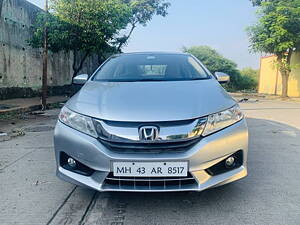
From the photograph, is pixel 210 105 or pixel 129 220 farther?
Result: pixel 210 105

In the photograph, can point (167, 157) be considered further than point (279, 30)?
No

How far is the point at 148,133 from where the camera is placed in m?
2.24

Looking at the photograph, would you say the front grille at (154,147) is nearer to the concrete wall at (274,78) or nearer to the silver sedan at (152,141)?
the silver sedan at (152,141)

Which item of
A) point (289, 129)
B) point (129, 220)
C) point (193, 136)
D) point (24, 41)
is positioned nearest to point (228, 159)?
point (193, 136)

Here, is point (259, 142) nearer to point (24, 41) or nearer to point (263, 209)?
point (263, 209)

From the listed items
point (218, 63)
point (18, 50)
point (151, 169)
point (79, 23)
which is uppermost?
point (79, 23)

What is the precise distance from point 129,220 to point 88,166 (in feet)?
1.70

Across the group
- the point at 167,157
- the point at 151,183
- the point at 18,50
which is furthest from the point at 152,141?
the point at 18,50

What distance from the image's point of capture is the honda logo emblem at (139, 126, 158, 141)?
2227 millimetres

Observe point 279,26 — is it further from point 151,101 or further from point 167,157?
point 167,157

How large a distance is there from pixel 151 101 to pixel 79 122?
612 millimetres

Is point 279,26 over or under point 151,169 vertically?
over

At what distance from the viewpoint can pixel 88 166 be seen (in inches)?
92.0

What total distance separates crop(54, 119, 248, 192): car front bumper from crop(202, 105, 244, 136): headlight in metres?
0.04
